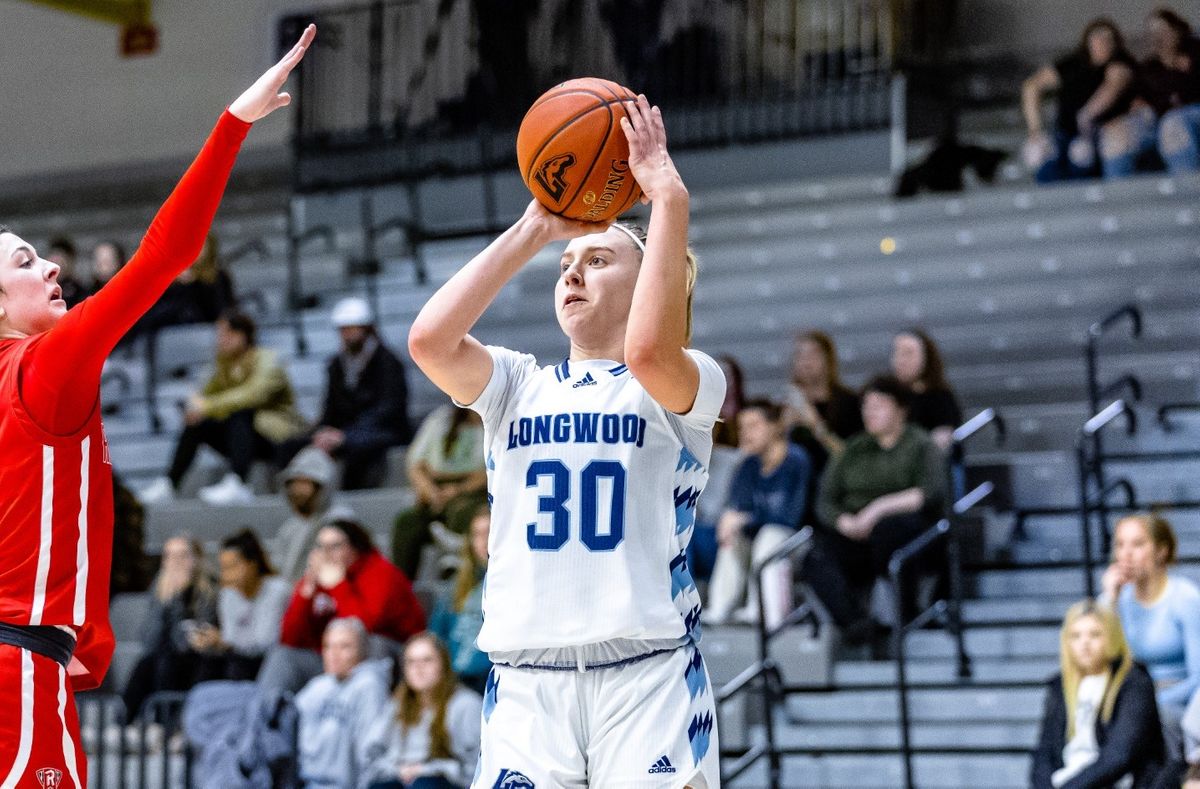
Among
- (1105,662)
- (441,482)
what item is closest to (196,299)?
(441,482)

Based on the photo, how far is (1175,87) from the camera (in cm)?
1151

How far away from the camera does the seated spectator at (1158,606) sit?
7.40 meters

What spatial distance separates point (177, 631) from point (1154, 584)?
5208 mm

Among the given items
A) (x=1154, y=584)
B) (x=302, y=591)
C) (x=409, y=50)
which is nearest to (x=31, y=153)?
(x=409, y=50)

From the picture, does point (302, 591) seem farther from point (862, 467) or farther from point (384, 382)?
point (862, 467)

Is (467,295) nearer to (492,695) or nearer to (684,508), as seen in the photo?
(684,508)

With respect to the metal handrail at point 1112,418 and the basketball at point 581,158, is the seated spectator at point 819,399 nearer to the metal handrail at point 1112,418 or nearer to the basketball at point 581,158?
the metal handrail at point 1112,418

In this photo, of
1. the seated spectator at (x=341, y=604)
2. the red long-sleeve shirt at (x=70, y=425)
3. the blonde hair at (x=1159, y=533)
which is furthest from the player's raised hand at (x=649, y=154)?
the seated spectator at (x=341, y=604)

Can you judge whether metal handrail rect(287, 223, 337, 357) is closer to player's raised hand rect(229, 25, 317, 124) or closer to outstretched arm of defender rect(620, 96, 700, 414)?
player's raised hand rect(229, 25, 317, 124)

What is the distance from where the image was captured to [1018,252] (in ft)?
38.9

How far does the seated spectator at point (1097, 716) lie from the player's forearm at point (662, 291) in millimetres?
3930

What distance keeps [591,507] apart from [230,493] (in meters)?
8.05

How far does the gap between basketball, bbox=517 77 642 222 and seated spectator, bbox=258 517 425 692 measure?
536 centimetres

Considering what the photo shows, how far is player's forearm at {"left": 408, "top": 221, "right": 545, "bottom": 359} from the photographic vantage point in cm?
387
